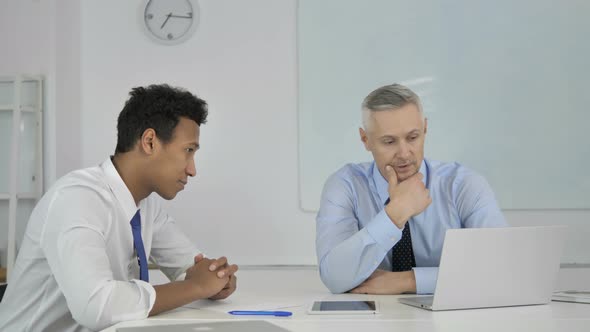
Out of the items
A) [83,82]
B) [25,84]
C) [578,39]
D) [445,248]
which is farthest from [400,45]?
[445,248]

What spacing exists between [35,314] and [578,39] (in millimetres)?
3695

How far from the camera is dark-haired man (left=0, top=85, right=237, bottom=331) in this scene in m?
1.59

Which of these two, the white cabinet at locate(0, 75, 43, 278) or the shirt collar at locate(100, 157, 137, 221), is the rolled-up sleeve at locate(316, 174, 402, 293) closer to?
the shirt collar at locate(100, 157, 137, 221)

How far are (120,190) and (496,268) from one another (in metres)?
0.96

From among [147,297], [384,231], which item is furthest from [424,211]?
[147,297]

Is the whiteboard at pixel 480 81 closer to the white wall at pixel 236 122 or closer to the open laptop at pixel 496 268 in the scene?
the white wall at pixel 236 122

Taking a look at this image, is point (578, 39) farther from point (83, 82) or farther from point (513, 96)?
point (83, 82)

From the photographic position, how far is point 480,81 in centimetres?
447

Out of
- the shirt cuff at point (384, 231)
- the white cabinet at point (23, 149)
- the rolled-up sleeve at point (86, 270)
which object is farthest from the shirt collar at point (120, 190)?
the white cabinet at point (23, 149)

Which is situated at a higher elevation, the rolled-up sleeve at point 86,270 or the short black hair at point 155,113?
the short black hair at point 155,113

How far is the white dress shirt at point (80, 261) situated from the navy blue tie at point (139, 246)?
18 millimetres

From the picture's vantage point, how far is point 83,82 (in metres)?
4.84

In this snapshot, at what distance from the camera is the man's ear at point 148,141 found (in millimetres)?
1962

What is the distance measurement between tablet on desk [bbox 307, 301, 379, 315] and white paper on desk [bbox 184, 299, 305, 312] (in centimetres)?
7
